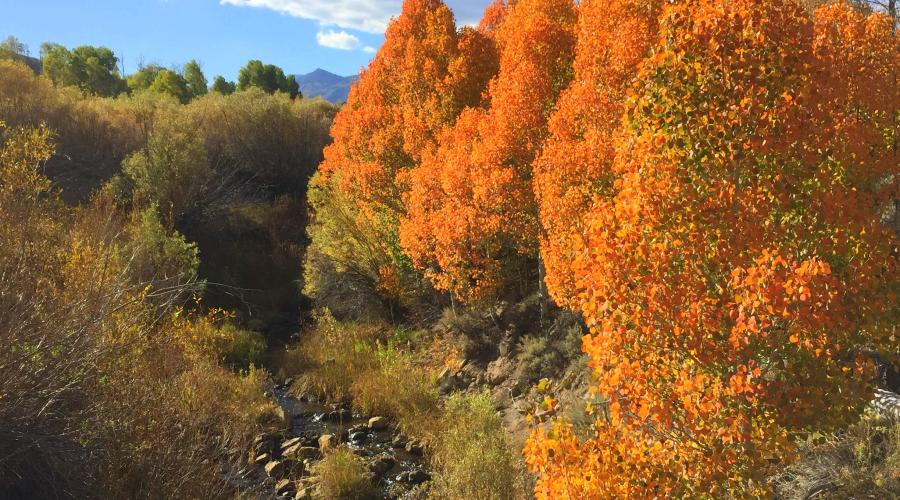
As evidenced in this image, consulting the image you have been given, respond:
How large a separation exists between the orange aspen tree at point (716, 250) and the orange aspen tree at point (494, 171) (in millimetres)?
9165

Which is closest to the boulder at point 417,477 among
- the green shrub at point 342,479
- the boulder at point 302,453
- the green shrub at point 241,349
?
the green shrub at point 342,479

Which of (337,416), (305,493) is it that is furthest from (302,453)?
(337,416)

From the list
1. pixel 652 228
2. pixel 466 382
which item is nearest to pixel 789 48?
pixel 652 228

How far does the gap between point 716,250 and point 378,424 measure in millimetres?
13588

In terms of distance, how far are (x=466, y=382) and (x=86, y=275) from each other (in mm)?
12242

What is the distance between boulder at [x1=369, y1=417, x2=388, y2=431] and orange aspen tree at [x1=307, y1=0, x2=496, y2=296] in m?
7.56

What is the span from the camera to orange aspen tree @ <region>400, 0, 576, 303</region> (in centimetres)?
1695

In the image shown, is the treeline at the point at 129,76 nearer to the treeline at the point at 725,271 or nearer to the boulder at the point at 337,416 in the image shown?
the boulder at the point at 337,416

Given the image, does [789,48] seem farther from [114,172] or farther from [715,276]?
[114,172]

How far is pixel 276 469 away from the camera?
1480 cm

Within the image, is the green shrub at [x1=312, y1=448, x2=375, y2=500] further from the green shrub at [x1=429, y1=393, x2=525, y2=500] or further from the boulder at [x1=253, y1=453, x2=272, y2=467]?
the boulder at [x1=253, y1=453, x2=272, y2=467]

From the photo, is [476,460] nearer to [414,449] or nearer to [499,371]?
[414,449]

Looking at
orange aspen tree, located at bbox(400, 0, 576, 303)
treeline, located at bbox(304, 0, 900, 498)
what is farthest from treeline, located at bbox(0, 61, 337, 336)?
treeline, located at bbox(304, 0, 900, 498)

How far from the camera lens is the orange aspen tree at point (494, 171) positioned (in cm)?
1695
